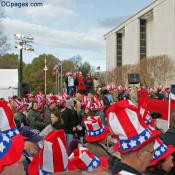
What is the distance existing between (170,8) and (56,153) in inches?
2851

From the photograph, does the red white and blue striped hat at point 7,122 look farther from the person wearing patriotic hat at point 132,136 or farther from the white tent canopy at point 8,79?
the white tent canopy at point 8,79

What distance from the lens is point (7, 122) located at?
457 cm

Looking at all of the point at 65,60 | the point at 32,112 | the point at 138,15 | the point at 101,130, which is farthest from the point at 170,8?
the point at 101,130

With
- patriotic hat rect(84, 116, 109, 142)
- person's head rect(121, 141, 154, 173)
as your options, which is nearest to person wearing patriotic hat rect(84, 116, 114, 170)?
patriotic hat rect(84, 116, 109, 142)

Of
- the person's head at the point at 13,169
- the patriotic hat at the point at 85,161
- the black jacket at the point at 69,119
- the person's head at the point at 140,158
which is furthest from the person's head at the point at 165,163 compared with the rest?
the black jacket at the point at 69,119

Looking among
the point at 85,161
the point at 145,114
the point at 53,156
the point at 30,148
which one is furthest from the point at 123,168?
the point at 30,148

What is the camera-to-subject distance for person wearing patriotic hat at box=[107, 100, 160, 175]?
3.37 m

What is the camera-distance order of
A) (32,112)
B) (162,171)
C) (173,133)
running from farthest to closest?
(32,112)
(173,133)
(162,171)

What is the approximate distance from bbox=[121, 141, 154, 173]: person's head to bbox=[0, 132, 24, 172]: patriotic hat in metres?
0.70

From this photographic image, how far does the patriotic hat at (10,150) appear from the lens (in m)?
3.13

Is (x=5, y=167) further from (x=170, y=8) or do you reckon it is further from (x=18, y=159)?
(x=170, y=8)

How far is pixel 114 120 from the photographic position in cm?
360

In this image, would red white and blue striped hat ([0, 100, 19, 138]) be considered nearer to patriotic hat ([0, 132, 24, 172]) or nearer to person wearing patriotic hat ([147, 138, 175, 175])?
patriotic hat ([0, 132, 24, 172])

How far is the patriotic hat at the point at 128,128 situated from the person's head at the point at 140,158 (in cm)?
3
